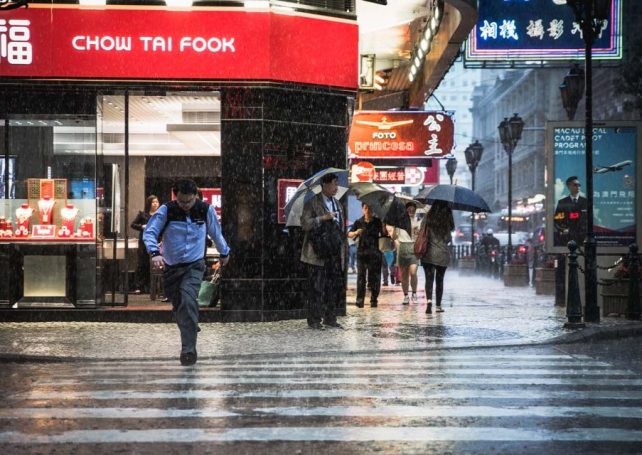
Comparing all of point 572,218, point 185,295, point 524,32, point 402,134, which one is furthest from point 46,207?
point 524,32

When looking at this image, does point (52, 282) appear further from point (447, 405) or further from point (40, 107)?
point (447, 405)

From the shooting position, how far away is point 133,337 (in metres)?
12.5

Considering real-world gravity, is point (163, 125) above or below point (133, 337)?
above

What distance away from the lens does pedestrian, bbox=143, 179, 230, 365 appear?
9805 millimetres

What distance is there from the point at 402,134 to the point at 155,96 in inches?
301

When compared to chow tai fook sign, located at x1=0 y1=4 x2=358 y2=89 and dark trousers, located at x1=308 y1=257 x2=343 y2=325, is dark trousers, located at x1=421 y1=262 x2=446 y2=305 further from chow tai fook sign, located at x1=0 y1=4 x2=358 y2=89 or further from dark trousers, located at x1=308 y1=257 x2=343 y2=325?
chow tai fook sign, located at x1=0 y1=4 x2=358 y2=89

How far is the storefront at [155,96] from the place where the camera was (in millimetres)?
14312

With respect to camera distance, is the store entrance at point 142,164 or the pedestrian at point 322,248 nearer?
the pedestrian at point 322,248

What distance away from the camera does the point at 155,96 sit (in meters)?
15.2

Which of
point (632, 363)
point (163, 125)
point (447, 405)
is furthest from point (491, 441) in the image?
point (163, 125)

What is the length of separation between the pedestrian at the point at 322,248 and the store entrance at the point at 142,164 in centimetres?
275

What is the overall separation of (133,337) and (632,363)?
596cm

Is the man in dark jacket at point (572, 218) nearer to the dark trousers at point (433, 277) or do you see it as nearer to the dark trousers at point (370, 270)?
the dark trousers at point (433, 277)

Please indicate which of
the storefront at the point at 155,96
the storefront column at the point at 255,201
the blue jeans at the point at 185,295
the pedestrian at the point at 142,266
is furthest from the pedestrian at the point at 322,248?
the pedestrian at the point at 142,266
